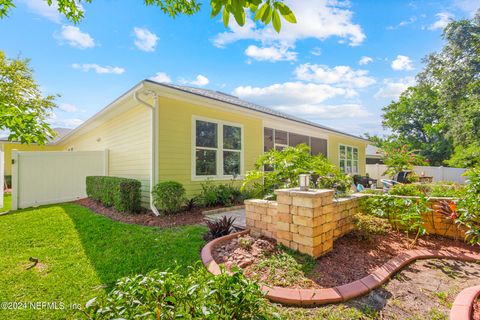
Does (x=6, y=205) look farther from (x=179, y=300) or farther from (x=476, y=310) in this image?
(x=476, y=310)

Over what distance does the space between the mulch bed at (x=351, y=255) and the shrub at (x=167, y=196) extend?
254 cm

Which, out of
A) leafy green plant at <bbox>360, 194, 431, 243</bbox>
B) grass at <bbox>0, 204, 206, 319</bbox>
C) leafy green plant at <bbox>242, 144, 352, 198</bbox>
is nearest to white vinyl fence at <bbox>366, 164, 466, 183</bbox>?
leafy green plant at <bbox>360, 194, 431, 243</bbox>

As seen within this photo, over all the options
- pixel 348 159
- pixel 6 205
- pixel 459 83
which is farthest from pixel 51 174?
pixel 459 83

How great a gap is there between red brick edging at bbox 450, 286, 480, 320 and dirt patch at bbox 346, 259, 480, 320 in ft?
0.28

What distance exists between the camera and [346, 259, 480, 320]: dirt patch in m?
1.99

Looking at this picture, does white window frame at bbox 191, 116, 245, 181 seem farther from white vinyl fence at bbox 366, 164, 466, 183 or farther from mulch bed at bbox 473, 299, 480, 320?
white vinyl fence at bbox 366, 164, 466, 183

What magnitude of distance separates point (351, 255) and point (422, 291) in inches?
32.6

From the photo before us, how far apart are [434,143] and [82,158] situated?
32013 millimetres

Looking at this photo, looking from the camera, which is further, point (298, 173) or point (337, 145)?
point (337, 145)

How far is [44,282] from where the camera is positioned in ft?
8.68

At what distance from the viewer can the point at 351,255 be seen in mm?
3053

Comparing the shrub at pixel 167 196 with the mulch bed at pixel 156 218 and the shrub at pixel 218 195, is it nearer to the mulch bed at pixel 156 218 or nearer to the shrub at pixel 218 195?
the mulch bed at pixel 156 218

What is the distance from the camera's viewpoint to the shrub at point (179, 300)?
127 centimetres

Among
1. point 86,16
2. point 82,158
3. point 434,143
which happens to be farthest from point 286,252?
point 434,143
